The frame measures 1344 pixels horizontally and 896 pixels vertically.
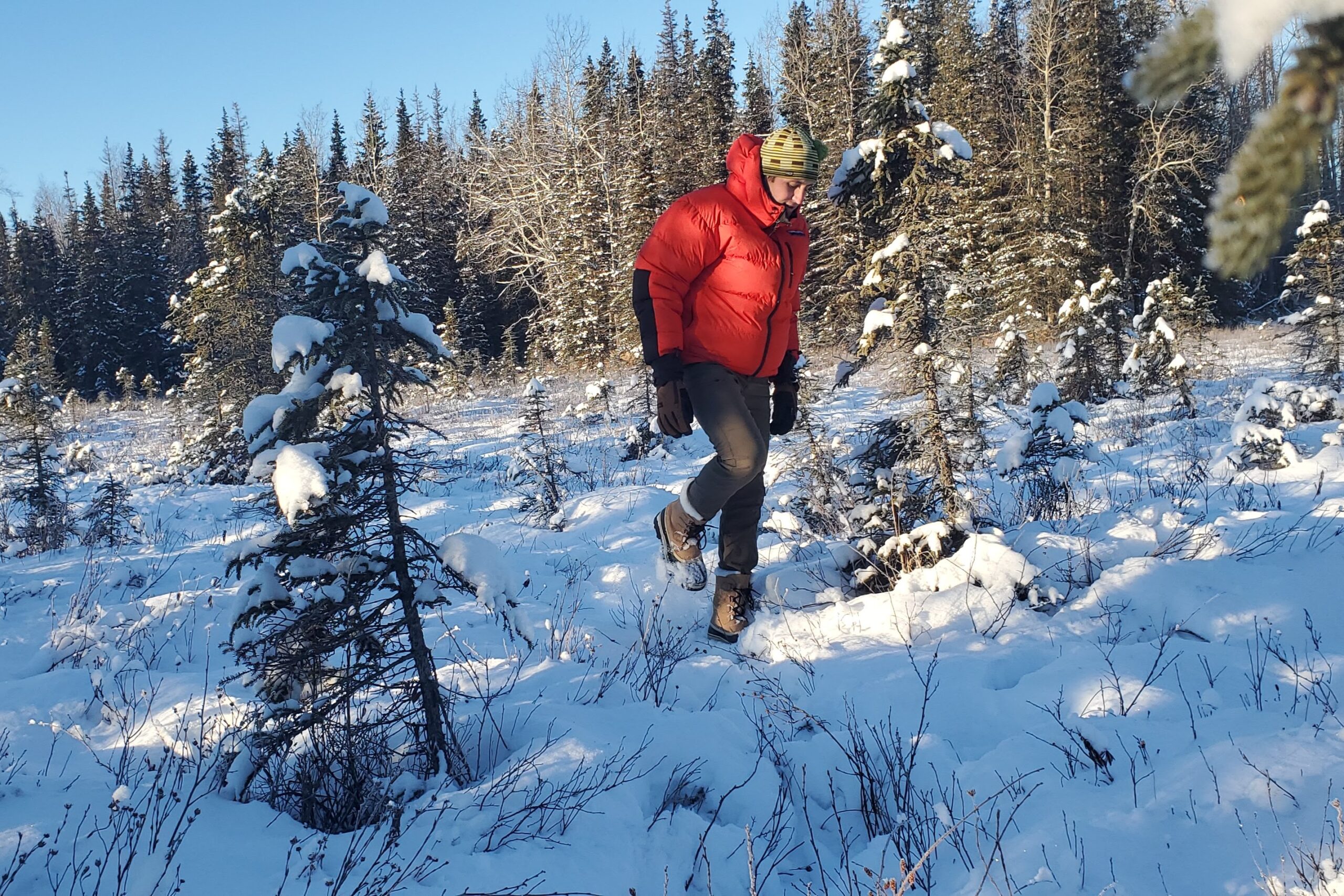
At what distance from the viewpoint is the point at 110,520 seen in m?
8.30

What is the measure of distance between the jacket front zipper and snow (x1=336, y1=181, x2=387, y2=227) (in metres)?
1.93

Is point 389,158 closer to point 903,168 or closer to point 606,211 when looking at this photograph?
point 606,211

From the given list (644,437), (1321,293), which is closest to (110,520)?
(644,437)

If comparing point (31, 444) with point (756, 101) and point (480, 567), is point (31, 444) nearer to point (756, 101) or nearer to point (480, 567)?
point (480, 567)

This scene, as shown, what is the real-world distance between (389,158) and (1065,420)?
→ 40520mm

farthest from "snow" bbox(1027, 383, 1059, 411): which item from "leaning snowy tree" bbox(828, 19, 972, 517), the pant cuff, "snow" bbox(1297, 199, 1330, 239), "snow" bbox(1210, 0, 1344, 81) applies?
"snow" bbox(1297, 199, 1330, 239)

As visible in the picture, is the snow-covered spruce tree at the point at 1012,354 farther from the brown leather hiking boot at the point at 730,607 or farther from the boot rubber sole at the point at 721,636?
the boot rubber sole at the point at 721,636

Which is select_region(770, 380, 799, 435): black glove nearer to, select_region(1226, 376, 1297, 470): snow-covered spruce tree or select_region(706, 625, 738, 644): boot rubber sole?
select_region(706, 625, 738, 644): boot rubber sole

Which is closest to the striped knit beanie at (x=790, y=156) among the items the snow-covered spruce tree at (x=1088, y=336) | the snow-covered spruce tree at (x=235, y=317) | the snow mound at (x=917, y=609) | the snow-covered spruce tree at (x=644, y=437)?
the snow mound at (x=917, y=609)

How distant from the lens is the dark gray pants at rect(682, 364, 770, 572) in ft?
12.1

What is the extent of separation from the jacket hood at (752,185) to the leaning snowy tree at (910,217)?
3.19 feet

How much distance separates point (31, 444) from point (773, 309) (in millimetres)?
11276

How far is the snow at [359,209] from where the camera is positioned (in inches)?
104

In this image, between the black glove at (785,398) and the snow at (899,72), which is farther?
the black glove at (785,398)
